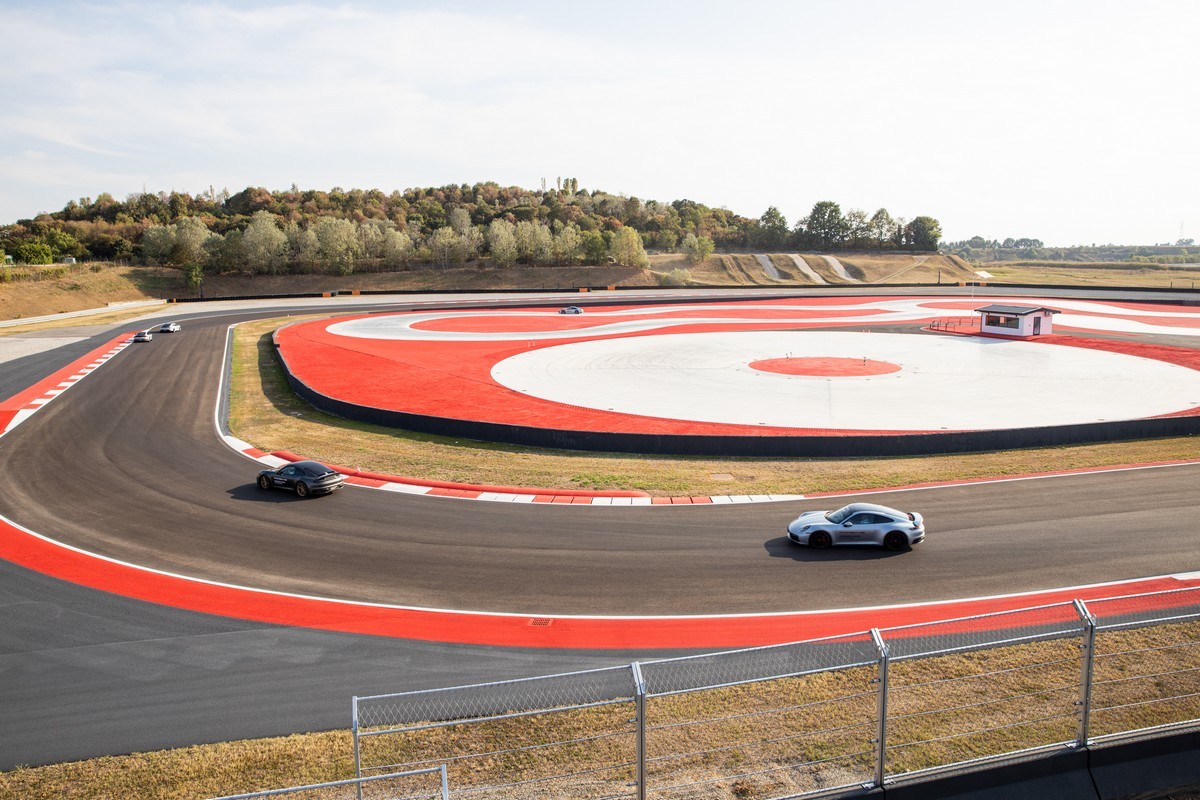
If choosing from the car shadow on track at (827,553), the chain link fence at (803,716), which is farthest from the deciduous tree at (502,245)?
the chain link fence at (803,716)

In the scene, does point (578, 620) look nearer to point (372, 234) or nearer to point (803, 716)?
point (803, 716)

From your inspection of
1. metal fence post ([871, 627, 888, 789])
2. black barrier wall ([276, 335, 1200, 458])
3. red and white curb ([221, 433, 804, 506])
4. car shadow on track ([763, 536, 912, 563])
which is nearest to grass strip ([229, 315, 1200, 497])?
black barrier wall ([276, 335, 1200, 458])

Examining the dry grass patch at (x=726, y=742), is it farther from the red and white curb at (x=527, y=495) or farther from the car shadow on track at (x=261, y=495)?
the car shadow on track at (x=261, y=495)

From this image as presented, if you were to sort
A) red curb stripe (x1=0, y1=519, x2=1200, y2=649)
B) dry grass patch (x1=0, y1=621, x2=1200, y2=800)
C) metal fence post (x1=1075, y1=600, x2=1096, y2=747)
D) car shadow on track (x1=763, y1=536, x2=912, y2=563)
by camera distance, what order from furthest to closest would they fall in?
car shadow on track (x1=763, y1=536, x2=912, y2=563) → red curb stripe (x1=0, y1=519, x2=1200, y2=649) → dry grass patch (x1=0, y1=621, x2=1200, y2=800) → metal fence post (x1=1075, y1=600, x2=1096, y2=747)

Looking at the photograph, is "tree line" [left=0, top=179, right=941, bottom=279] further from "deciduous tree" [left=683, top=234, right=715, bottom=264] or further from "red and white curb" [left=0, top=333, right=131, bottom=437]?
"red and white curb" [left=0, top=333, right=131, bottom=437]

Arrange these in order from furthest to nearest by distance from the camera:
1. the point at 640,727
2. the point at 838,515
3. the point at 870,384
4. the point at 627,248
→ the point at 627,248
the point at 870,384
the point at 838,515
the point at 640,727

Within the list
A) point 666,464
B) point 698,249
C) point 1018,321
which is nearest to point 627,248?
point 698,249

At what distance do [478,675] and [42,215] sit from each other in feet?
653

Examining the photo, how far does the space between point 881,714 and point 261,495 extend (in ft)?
71.3

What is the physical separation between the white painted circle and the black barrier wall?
10.5 feet

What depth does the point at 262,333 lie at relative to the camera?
70.1 metres

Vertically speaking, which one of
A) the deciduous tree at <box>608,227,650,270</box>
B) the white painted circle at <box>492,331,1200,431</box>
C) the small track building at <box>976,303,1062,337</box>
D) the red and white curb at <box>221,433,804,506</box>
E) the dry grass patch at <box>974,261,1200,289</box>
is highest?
the deciduous tree at <box>608,227,650,270</box>

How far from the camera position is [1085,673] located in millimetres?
9852

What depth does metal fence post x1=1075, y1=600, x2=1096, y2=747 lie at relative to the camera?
31.1ft
